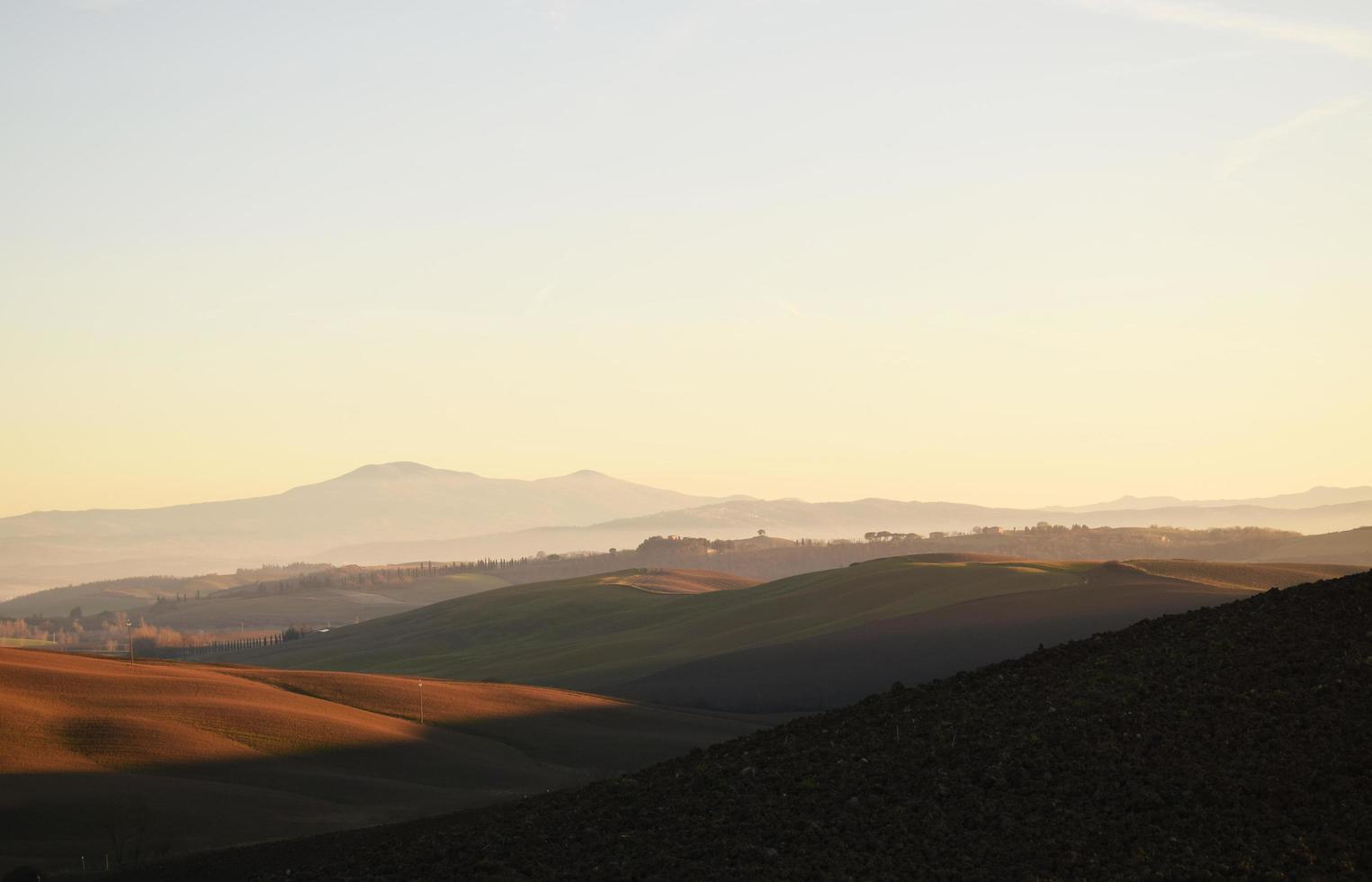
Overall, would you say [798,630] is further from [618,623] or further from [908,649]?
[618,623]

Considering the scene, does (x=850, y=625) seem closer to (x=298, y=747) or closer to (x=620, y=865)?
(x=298, y=747)

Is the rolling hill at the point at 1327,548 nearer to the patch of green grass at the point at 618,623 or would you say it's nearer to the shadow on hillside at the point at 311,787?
the patch of green grass at the point at 618,623

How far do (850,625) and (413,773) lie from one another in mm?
39146

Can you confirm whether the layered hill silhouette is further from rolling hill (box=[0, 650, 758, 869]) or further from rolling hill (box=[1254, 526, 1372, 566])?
rolling hill (box=[1254, 526, 1372, 566])

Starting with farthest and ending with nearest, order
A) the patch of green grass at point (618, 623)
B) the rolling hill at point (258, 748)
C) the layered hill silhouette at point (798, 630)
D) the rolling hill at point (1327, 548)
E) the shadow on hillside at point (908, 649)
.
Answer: the rolling hill at point (1327, 548), the patch of green grass at point (618, 623), the layered hill silhouette at point (798, 630), the shadow on hillside at point (908, 649), the rolling hill at point (258, 748)

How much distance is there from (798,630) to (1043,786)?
66.2 meters

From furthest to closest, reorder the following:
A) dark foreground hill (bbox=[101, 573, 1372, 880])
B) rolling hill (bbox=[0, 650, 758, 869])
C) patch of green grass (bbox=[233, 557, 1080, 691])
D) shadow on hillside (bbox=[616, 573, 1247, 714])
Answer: patch of green grass (bbox=[233, 557, 1080, 691]) < shadow on hillside (bbox=[616, 573, 1247, 714]) < rolling hill (bbox=[0, 650, 758, 869]) < dark foreground hill (bbox=[101, 573, 1372, 880])

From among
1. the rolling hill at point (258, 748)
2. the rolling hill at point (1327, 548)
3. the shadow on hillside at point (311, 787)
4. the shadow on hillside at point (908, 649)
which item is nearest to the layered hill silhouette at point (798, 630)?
the shadow on hillside at point (908, 649)

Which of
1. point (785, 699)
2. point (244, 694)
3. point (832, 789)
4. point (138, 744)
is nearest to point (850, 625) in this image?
point (785, 699)

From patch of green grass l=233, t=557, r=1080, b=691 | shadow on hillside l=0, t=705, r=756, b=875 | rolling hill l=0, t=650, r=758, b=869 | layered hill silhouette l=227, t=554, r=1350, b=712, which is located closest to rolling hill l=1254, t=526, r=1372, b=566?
layered hill silhouette l=227, t=554, r=1350, b=712

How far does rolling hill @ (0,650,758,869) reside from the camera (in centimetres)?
3794

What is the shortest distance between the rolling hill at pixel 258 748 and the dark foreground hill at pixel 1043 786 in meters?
13.1

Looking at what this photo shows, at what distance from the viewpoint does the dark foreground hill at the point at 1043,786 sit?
58.1ft

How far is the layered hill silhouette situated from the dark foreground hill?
1601 inches
